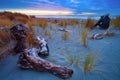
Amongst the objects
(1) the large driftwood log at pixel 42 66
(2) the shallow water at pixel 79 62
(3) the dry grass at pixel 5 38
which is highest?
(3) the dry grass at pixel 5 38

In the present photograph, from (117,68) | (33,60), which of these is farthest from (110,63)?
(33,60)

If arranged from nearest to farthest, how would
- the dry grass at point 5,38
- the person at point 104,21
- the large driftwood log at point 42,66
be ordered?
the large driftwood log at point 42,66 < the dry grass at point 5,38 < the person at point 104,21

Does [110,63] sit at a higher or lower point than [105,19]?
lower

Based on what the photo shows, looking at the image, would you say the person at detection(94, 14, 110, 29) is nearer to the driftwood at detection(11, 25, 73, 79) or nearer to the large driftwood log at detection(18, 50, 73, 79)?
the driftwood at detection(11, 25, 73, 79)

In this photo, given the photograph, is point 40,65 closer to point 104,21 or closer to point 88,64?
point 88,64

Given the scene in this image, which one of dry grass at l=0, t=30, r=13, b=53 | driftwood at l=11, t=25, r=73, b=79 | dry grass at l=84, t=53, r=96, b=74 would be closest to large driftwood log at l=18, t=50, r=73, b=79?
driftwood at l=11, t=25, r=73, b=79

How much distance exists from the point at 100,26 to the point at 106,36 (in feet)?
7.22

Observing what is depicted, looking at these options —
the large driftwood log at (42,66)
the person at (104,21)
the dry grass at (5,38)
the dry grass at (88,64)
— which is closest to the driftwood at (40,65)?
the large driftwood log at (42,66)

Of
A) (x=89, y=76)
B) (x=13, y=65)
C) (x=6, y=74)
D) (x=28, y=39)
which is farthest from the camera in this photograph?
(x=28, y=39)

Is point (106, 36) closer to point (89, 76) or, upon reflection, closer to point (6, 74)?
point (89, 76)

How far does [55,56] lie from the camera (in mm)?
3949

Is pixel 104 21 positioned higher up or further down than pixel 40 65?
higher up

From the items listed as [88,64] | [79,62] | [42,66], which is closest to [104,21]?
[79,62]

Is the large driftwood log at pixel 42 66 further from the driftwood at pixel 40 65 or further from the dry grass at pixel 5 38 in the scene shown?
the dry grass at pixel 5 38
